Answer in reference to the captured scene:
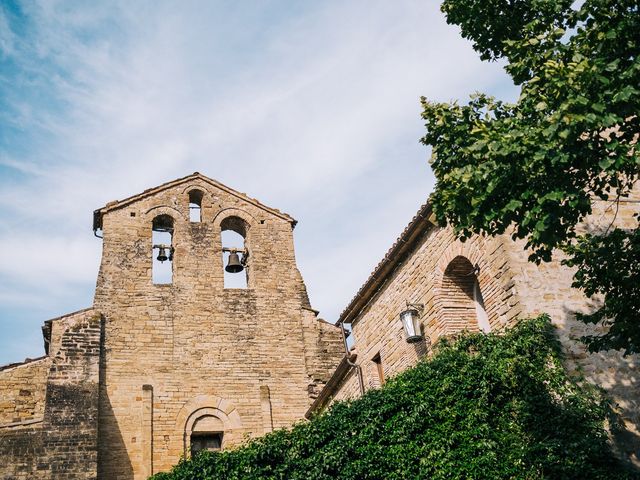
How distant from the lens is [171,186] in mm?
19906

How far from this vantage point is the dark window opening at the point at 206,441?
1692 cm

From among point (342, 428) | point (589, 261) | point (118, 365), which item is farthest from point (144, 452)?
point (589, 261)

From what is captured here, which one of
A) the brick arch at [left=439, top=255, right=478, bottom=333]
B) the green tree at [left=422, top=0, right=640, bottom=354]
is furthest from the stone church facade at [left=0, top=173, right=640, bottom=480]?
the green tree at [left=422, top=0, right=640, bottom=354]

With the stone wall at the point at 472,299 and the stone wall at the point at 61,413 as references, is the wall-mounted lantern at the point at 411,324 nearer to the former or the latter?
the stone wall at the point at 472,299

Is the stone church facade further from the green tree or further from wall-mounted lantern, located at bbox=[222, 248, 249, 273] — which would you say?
the green tree

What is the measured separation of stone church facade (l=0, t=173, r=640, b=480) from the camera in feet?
41.9

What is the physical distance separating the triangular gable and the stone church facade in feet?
0.13

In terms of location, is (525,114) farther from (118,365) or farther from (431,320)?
(118,365)

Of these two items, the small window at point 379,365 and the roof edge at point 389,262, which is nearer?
the roof edge at point 389,262

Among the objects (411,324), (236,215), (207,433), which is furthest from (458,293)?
(236,215)

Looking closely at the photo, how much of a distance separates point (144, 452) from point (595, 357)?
34.4ft

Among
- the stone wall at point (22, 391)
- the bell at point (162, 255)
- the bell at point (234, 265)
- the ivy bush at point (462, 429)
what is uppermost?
the bell at point (162, 255)

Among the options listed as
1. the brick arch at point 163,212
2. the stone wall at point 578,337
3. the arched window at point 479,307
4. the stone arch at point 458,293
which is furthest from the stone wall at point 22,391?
the stone wall at point 578,337

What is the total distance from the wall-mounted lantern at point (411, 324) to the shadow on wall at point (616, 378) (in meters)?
3.05
